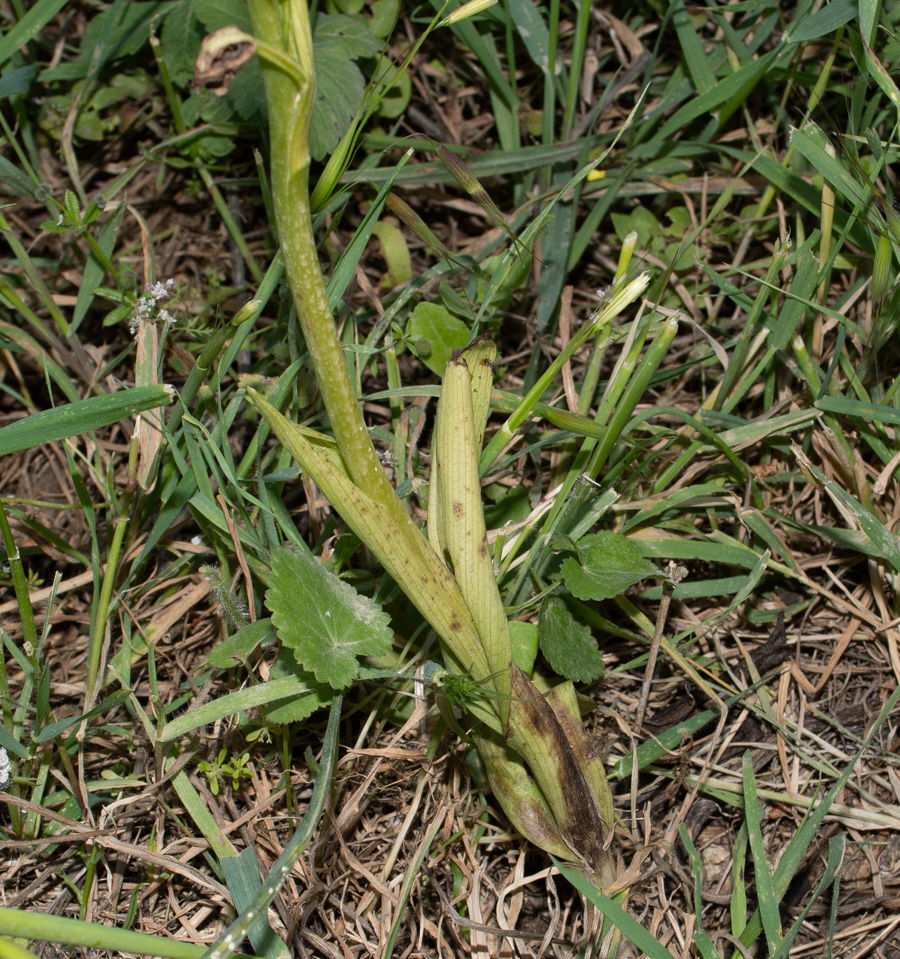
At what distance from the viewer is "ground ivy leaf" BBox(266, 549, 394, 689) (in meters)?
1.52

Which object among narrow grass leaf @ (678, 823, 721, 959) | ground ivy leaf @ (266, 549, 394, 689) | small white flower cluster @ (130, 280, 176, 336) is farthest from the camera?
small white flower cluster @ (130, 280, 176, 336)

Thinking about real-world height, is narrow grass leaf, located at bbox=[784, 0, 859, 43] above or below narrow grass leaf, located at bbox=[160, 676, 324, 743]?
above

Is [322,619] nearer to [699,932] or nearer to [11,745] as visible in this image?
[11,745]

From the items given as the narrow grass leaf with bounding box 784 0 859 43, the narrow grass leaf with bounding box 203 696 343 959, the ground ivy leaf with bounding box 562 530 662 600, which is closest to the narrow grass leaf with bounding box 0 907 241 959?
the narrow grass leaf with bounding box 203 696 343 959

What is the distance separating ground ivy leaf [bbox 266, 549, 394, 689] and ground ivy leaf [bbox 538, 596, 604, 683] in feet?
1.28

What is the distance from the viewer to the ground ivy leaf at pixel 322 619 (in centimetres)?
152

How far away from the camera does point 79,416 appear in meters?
1.56

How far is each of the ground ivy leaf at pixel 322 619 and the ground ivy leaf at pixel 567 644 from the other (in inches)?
15.4

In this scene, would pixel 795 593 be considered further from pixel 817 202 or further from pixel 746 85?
pixel 746 85

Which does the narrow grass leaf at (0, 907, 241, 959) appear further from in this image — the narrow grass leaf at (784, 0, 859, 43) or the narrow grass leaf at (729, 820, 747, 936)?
the narrow grass leaf at (784, 0, 859, 43)

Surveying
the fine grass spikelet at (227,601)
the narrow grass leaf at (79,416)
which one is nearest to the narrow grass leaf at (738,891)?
the fine grass spikelet at (227,601)

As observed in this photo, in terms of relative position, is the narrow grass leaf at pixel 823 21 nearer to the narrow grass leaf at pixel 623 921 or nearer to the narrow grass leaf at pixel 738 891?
the narrow grass leaf at pixel 738 891

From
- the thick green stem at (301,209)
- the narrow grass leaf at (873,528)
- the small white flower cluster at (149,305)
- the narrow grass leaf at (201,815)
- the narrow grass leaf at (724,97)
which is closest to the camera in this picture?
the thick green stem at (301,209)

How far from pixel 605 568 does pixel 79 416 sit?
1154 mm
